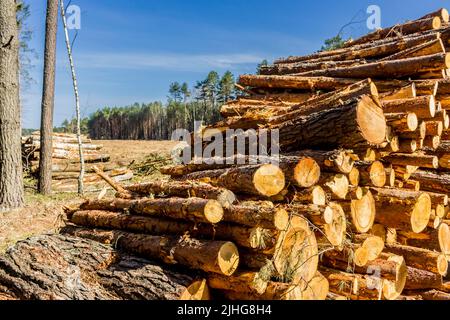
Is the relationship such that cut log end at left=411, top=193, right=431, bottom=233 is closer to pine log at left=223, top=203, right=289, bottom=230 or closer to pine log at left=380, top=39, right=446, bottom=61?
pine log at left=223, top=203, right=289, bottom=230

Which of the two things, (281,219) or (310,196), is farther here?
(310,196)

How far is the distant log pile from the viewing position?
356 centimetres

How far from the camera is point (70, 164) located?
14.3m

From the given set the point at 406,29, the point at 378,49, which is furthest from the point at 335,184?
the point at 406,29

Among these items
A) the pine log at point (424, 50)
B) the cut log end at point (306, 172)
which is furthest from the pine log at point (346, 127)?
the pine log at point (424, 50)

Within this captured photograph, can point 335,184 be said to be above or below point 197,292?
above

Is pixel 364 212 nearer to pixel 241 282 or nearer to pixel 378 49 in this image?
pixel 241 282

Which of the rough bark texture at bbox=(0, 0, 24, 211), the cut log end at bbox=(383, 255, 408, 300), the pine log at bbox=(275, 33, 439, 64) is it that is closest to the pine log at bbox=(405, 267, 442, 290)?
the cut log end at bbox=(383, 255, 408, 300)

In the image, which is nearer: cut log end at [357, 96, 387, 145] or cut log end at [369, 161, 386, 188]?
cut log end at [357, 96, 387, 145]

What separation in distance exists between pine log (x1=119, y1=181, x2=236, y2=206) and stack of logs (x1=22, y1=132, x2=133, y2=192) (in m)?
7.72

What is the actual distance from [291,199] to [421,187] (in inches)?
Answer: 117

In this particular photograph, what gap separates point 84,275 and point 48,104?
903 centimetres

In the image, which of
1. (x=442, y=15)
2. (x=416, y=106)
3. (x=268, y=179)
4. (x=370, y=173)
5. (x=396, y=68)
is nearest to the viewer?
(x=268, y=179)
